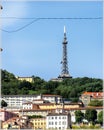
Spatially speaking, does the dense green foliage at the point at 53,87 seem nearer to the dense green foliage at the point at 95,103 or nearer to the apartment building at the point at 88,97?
the apartment building at the point at 88,97

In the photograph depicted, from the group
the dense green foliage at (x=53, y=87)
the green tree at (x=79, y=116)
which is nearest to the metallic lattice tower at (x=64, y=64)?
the dense green foliage at (x=53, y=87)

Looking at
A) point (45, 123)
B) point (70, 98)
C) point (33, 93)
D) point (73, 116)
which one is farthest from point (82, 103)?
point (45, 123)

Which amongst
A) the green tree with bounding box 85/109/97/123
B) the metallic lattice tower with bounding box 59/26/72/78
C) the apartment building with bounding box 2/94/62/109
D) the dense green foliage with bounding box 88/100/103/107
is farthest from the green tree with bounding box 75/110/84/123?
the metallic lattice tower with bounding box 59/26/72/78

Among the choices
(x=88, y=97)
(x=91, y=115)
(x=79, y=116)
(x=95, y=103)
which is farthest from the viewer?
(x=88, y=97)

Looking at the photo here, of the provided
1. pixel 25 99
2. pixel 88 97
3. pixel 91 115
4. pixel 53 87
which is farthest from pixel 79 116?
pixel 53 87

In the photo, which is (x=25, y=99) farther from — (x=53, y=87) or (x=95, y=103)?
(x=95, y=103)

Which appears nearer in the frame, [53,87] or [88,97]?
[88,97]

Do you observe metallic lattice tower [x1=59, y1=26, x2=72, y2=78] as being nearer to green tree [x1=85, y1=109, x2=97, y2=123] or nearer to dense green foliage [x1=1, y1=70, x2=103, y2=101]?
dense green foliage [x1=1, y1=70, x2=103, y2=101]

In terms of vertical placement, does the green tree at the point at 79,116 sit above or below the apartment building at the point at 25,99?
below
